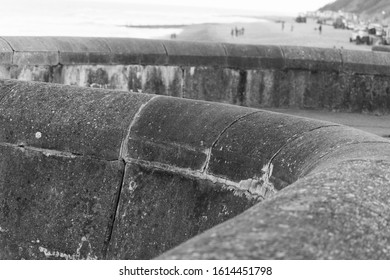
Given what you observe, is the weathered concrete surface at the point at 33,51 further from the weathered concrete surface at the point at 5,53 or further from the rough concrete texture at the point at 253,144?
the rough concrete texture at the point at 253,144

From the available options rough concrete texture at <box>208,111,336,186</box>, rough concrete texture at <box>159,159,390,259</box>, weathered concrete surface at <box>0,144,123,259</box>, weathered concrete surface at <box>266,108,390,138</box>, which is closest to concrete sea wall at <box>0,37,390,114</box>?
weathered concrete surface at <box>266,108,390,138</box>

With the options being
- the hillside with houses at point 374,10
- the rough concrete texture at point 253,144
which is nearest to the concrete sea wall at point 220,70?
the rough concrete texture at point 253,144

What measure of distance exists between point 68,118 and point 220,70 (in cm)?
386

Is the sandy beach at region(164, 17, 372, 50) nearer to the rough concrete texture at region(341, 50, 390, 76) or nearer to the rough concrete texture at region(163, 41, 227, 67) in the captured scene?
the rough concrete texture at region(341, 50, 390, 76)

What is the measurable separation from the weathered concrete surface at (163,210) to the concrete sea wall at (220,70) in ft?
10.8

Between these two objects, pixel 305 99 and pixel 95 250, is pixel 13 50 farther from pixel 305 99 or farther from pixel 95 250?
pixel 95 250

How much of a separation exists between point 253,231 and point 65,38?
5327 mm

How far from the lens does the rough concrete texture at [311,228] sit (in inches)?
59.6

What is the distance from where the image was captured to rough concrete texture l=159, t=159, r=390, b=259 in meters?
1.51

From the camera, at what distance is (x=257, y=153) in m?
3.02

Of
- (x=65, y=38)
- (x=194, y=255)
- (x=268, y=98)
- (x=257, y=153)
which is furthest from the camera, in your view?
(x=268, y=98)

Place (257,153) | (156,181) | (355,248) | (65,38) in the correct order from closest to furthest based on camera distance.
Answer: (355,248) → (257,153) → (156,181) → (65,38)

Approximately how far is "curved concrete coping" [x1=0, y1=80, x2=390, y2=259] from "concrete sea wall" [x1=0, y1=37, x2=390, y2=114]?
294cm

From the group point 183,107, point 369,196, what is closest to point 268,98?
point 183,107
